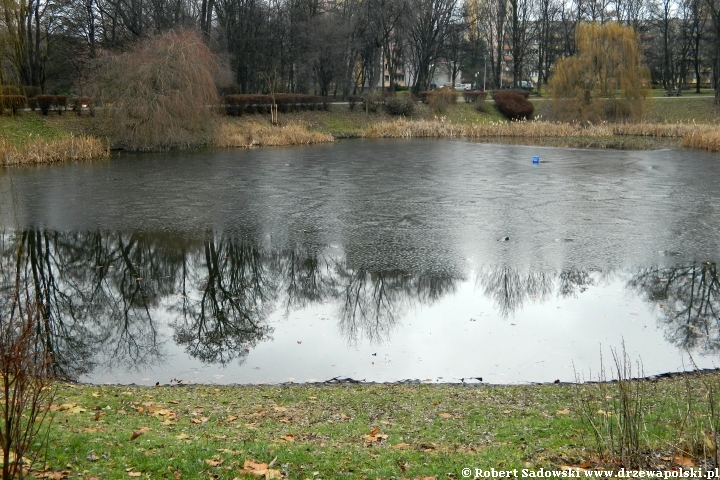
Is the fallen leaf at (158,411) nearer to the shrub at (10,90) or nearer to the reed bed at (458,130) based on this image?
the shrub at (10,90)

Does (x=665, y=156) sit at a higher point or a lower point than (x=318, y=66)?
lower

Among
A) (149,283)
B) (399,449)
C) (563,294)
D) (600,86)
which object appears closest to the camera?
(399,449)

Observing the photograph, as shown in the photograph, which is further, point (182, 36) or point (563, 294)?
point (182, 36)

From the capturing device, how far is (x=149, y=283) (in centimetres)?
1266

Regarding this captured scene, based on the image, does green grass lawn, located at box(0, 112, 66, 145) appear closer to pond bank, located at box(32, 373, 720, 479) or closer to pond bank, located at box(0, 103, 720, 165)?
pond bank, located at box(0, 103, 720, 165)

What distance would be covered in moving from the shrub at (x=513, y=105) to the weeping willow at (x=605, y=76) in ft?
24.7

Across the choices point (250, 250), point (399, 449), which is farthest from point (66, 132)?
point (399, 449)

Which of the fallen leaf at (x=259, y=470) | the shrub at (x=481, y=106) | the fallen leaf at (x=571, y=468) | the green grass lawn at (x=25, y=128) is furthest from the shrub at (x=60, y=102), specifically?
the fallen leaf at (x=571, y=468)

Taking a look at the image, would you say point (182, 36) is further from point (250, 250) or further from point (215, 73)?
point (250, 250)

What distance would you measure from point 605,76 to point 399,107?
13443mm

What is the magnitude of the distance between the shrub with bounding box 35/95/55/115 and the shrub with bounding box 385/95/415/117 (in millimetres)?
22326

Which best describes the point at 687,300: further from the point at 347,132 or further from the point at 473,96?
the point at 473,96

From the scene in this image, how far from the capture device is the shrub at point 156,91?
32.1 meters

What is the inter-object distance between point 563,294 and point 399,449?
6.74 metres
